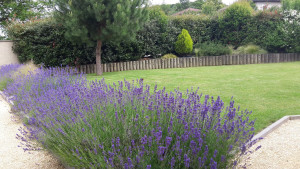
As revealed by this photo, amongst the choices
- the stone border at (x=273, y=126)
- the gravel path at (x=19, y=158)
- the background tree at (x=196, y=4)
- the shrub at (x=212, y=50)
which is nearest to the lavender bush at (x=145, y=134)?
→ the gravel path at (x=19, y=158)

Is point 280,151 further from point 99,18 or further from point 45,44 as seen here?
point 45,44

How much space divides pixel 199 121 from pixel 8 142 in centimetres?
330

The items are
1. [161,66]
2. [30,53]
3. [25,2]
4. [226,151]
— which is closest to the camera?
[226,151]

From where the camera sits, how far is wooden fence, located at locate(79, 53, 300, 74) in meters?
13.7

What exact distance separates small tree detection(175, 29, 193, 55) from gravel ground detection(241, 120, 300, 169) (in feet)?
35.6

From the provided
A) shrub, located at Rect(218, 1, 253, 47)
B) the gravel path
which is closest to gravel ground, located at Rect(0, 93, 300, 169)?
the gravel path

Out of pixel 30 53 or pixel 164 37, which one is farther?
pixel 164 37

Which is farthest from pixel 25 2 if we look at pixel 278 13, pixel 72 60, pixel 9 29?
pixel 278 13

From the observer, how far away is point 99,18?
10203 mm

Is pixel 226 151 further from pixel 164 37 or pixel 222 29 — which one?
pixel 222 29

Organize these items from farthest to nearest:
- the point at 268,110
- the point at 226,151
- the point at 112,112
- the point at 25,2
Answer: the point at 25,2 → the point at 268,110 → the point at 112,112 → the point at 226,151

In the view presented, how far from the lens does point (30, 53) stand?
12.3 m

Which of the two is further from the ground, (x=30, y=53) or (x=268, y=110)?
(x=30, y=53)

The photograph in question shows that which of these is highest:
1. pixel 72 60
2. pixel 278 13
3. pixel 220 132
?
pixel 278 13
